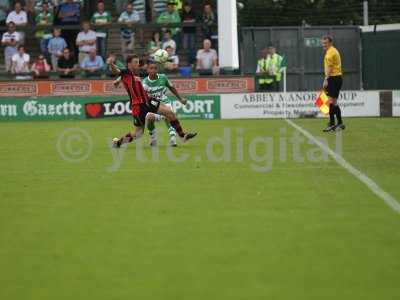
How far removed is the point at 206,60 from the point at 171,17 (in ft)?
6.51

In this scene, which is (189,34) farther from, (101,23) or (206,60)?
(101,23)

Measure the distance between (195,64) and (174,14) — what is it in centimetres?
178

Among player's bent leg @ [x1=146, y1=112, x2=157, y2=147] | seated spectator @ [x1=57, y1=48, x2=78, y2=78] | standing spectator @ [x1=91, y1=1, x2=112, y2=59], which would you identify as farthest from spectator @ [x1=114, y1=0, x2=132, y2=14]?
player's bent leg @ [x1=146, y1=112, x2=157, y2=147]

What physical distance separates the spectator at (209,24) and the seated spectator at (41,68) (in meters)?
5.24

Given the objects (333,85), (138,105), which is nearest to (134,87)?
(138,105)

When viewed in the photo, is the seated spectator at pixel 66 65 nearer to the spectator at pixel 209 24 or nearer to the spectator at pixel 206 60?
the spectator at pixel 206 60

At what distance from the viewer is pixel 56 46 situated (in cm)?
3069

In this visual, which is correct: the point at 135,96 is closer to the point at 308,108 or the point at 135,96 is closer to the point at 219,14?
the point at 308,108

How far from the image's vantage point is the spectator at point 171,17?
30641mm

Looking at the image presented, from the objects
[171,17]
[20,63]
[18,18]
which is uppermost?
[18,18]

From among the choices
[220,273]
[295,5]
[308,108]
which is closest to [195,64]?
[308,108]

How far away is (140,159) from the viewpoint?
16.1 meters

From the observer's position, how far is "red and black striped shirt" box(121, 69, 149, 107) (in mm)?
18062

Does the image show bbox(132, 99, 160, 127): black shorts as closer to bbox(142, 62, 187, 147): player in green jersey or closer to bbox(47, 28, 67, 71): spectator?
bbox(142, 62, 187, 147): player in green jersey
